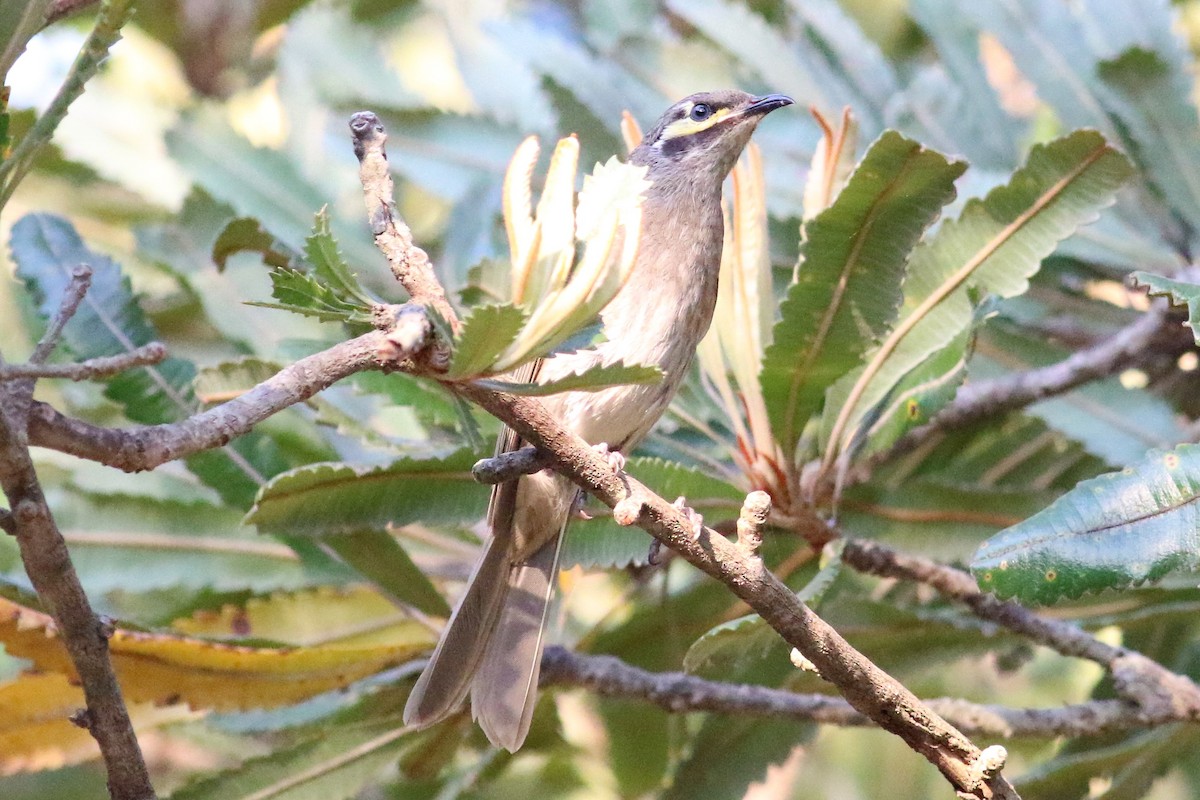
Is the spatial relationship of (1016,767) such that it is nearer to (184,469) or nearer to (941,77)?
(941,77)

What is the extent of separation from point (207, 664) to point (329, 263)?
1.40 m

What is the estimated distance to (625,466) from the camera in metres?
2.68

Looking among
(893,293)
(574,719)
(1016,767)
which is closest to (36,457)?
(574,719)

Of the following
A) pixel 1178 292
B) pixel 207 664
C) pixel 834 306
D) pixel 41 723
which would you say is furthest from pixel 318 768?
pixel 1178 292

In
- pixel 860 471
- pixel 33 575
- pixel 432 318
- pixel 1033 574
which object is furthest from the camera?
pixel 860 471

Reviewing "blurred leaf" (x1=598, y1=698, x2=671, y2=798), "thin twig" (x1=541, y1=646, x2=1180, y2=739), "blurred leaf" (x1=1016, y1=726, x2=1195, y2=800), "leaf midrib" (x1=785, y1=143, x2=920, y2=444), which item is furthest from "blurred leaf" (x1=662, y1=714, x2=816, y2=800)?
"leaf midrib" (x1=785, y1=143, x2=920, y2=444)

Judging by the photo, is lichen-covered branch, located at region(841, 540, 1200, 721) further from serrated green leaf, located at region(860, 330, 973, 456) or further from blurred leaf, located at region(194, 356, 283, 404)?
blurred leaf, located at region(194, 356, 283, 404)

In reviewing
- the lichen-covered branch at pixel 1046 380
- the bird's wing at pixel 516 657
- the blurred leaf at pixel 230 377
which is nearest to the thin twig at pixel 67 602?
the bird's wing at pixel 516 657

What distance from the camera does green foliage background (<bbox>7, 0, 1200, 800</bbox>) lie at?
279 cm

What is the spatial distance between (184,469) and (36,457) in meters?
0.61

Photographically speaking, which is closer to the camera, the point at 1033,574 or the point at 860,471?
the point at 1033,574

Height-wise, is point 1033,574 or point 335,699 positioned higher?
point 1033,574

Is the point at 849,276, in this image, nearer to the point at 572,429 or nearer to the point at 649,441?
the point at 572,429

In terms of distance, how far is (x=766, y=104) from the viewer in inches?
123
